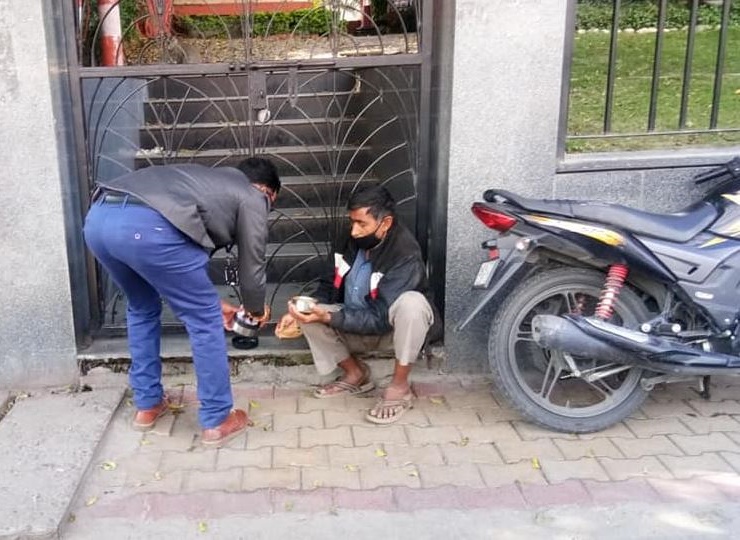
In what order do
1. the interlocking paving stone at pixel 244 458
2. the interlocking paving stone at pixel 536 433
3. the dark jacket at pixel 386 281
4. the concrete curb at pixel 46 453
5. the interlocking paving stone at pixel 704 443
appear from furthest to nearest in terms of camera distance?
the dark jacket at pixel 386 281 < the interlocking paving stone at pixel 536 433 < the interlocking paving stone at pixel 704 443 < the interlocking paving stone at pixel 244 458 < the concrete curb at pixel 46 453

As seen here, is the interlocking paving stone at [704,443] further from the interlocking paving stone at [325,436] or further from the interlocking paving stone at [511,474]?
the interlocking paving stone at [325,436]

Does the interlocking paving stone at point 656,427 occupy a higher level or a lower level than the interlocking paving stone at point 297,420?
higher

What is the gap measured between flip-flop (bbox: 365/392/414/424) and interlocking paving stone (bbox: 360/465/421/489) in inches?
16.8

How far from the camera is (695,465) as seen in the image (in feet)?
11.3

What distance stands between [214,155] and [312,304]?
2062 millimetres

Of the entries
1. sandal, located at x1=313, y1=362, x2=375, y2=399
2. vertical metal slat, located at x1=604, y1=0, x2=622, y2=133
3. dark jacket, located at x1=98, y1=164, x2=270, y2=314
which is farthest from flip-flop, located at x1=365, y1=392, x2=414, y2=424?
vertical metal slat, located at x1=604, y1=0, x2=622, y2=133

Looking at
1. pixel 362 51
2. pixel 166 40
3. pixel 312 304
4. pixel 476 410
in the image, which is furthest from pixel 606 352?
pixel 166 40

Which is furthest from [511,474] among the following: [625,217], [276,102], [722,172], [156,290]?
[276,102]

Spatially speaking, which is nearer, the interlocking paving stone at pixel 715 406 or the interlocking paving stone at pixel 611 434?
the interlocking paving stone at pixel 611 434

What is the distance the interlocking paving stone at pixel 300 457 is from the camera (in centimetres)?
345

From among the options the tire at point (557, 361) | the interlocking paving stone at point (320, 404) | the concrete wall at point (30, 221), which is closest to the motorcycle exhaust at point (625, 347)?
the tire at point (557, 361)

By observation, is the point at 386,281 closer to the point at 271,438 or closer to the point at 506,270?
the point at 506,270

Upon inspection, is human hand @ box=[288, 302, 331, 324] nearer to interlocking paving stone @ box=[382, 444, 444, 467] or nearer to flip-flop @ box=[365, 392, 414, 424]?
flip-flop @ box=[365, 392, 414, 424]

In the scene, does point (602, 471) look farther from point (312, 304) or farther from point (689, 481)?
point (312, 304)
